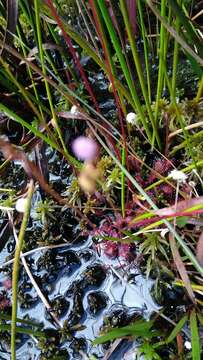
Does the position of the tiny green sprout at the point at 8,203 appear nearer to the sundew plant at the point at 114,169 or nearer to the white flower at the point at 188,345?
the sundew plant at the point at 114,169

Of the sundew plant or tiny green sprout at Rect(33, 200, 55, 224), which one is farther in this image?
tiny green sprout at Rect(33, 200, 55, 224)

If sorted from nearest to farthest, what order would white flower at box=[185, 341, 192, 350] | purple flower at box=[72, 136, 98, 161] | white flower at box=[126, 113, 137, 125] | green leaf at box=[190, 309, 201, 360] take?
1. green leaf at box=[190, 309, 201, 360]
2. white flower at box=[185, 341, 192, 350]
3. white flower at box=[126, 113, 137, 125]
4. purple flower at box=[72, 136, 98, 161]

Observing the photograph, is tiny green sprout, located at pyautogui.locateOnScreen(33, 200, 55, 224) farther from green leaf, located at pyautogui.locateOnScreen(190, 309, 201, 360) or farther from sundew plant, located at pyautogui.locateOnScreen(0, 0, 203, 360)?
green leaf, located at pyautogui.locateOnScreen(190, 309, 201, 360)

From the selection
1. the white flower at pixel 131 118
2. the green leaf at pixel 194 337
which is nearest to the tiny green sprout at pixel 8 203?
the white flower at pixel 131 118

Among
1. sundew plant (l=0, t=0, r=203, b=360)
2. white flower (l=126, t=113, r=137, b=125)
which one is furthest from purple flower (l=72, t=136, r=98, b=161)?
white flower (l=126, t=113, r=137, b=125)

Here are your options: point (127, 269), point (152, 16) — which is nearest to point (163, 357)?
point (127, 269)

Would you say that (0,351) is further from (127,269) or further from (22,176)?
(22,176)

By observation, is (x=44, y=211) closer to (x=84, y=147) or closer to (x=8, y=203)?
(x=8, y=203)

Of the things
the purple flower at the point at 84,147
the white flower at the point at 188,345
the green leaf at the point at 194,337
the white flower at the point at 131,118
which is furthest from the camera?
the purple flower at the point at 84,147
